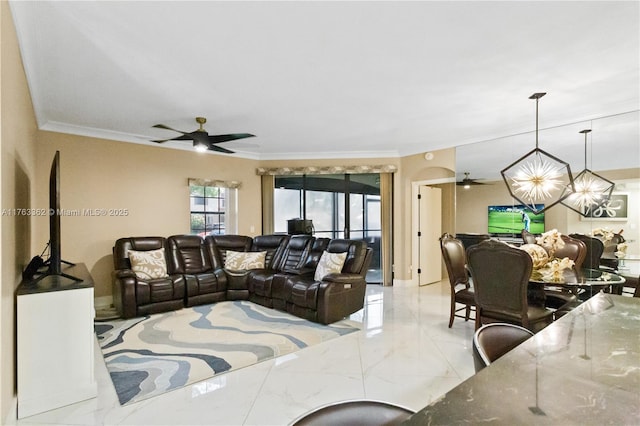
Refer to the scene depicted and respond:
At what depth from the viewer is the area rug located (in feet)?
8.41

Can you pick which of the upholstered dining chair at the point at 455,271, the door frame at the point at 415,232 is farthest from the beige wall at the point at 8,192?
the door frame at the point at 415,232

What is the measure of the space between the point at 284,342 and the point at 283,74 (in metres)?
2.65

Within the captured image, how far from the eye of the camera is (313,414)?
835mm

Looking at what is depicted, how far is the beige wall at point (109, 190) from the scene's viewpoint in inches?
174

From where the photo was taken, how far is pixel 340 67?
8.91 feet

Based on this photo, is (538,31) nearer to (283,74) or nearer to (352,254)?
(283,74)

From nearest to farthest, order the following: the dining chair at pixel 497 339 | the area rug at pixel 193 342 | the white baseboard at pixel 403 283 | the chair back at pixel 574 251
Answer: the dining chair at pixel 497 339, the area rug at pixel 193 342, the chair back at pixel 574 251, the white baseboard at pixel 403 283


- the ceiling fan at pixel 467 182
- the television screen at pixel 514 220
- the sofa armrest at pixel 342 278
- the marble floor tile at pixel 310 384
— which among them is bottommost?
the marble floor tile at pixel 310 384

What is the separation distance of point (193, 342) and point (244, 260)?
2028 mm

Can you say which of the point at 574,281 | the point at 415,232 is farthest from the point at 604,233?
the point at 415,232

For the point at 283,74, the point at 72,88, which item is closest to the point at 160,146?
the point at 72,88

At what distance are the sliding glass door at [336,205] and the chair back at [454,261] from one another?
2.54m

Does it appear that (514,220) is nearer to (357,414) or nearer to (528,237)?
(528,237)

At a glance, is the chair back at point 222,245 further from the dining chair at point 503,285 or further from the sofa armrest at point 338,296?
the dining chair at point 503,285
